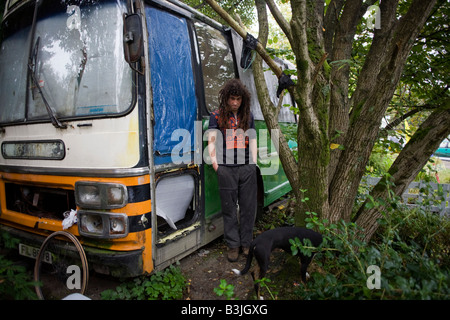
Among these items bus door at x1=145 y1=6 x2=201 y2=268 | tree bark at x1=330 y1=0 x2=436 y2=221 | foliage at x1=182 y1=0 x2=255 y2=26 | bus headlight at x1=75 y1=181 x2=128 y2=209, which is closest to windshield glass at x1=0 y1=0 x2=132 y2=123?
bus door at x1=145 y1=6 x2=201 y2=268

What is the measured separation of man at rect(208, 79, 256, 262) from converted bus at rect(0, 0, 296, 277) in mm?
182

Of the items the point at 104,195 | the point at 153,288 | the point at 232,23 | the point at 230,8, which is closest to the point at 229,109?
the point at 232,23

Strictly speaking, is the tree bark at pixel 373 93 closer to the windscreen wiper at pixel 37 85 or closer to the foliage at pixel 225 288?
the foliage at pixel 225 288

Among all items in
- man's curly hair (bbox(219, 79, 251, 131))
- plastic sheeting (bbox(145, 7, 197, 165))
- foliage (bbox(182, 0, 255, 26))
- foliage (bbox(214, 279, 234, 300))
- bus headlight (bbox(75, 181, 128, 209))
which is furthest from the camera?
foliage (bbox(182, 0, 255, 26))

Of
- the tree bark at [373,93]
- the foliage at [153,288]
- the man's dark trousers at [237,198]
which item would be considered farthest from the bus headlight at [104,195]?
the tree bark at [373,93]

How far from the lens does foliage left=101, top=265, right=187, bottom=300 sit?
244 cm

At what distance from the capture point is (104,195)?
7.32 ft

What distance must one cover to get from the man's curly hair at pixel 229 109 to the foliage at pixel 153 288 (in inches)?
63.0

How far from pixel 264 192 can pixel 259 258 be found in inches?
75.4

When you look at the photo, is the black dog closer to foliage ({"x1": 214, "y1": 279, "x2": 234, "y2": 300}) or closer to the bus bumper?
foliage ({"x1": 214, "y1": 279, "x2": 234, "y2": 300})

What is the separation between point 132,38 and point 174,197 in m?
1.49

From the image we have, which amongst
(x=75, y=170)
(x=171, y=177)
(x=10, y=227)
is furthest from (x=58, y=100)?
(x=10, y=227)

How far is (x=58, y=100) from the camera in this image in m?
2.53

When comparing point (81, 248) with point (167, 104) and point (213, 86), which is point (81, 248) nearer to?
point (167, 104)
